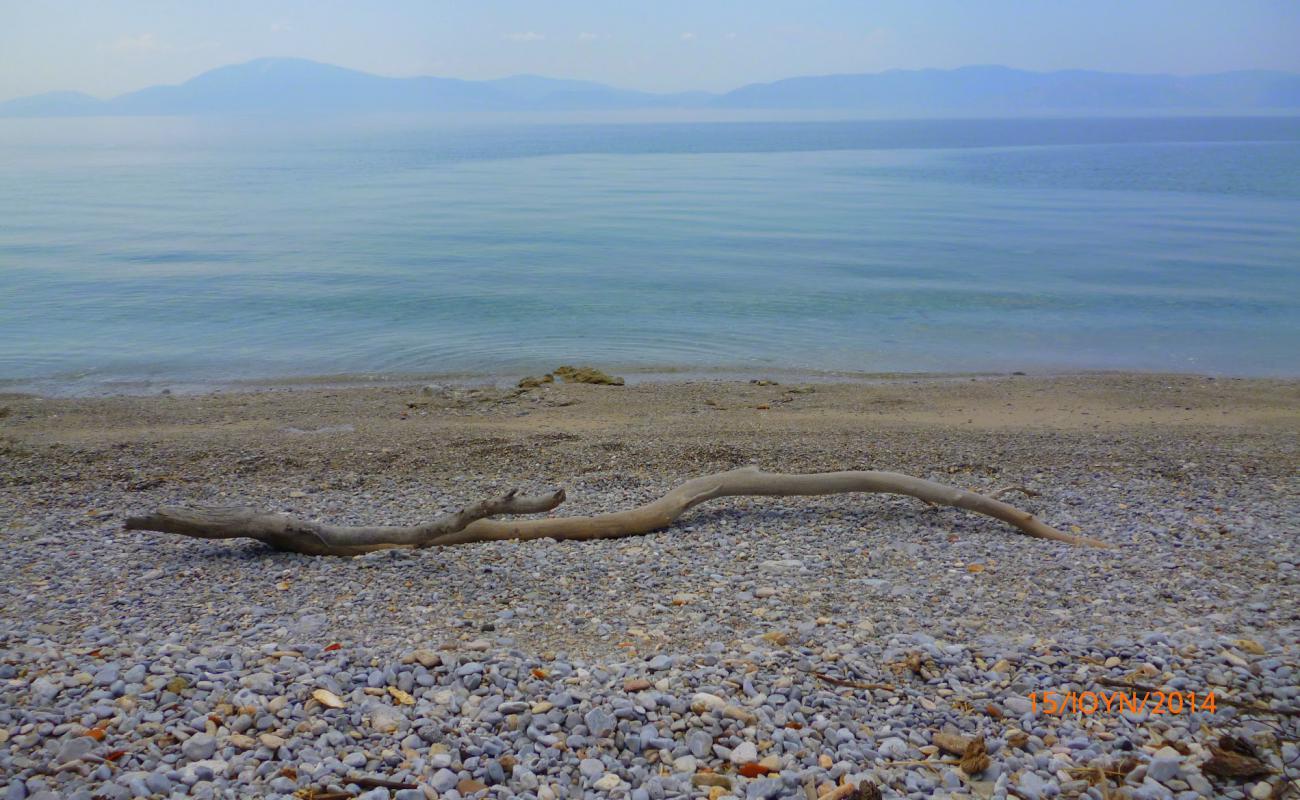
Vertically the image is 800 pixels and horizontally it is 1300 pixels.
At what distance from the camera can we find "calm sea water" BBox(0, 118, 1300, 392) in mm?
20047

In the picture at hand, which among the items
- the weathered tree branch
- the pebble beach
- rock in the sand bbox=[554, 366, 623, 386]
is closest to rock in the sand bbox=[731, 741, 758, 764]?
the pebble beach

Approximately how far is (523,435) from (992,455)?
5746 millimetres

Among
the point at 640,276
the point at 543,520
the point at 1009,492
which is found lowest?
the point at 1009,492

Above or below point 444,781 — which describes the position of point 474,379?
below

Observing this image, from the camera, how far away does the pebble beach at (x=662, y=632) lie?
14.2 ft

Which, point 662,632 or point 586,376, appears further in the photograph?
point 586,376

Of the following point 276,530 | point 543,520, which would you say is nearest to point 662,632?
point 543,520

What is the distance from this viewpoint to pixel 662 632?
5969mm

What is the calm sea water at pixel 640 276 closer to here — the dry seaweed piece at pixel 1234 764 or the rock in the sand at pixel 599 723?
the rock in the sand at pixel 599 723

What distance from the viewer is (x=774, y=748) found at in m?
4.50

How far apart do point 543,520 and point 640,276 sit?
2136 centimetres

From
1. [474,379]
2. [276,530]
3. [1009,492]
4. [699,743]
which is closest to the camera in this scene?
[699,743]

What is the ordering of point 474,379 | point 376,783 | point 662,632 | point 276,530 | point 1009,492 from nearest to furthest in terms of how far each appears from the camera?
point 376,783
point 662,632
point 276,530
point 1009,492
point 474,379
